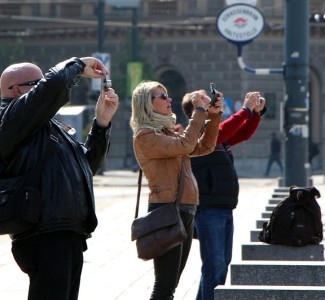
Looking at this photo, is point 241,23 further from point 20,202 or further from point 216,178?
point 20,202

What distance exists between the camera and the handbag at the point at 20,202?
17.2ft

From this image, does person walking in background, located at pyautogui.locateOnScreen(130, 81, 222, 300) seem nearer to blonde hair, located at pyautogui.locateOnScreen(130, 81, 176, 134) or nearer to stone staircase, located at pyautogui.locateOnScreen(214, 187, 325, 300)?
blonde hair, located at pyautogui.locateOnScreen(130, 81, 176, 134)

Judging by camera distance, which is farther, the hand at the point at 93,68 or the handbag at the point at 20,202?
the hand at the point at 93,68

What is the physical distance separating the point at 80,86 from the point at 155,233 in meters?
45.4

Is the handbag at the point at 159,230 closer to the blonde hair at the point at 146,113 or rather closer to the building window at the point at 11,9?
the blonde hair at the point at 146,113

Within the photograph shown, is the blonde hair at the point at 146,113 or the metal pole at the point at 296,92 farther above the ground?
the blonde hair at the point at 146,113

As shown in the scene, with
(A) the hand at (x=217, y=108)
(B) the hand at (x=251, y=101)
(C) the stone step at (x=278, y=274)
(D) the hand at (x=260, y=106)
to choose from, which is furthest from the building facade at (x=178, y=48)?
(A) the hand at (x=217, y=108)

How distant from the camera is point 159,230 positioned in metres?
6.84

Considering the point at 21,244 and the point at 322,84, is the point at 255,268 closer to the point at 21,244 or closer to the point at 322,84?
the point at 21,244

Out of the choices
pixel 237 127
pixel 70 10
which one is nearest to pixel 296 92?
pixel 237 127

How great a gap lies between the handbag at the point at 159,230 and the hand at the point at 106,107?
1.07 m

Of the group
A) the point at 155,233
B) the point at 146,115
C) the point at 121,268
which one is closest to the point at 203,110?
the point at 146,115

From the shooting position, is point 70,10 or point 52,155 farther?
point 70,10

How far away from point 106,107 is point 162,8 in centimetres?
4606
